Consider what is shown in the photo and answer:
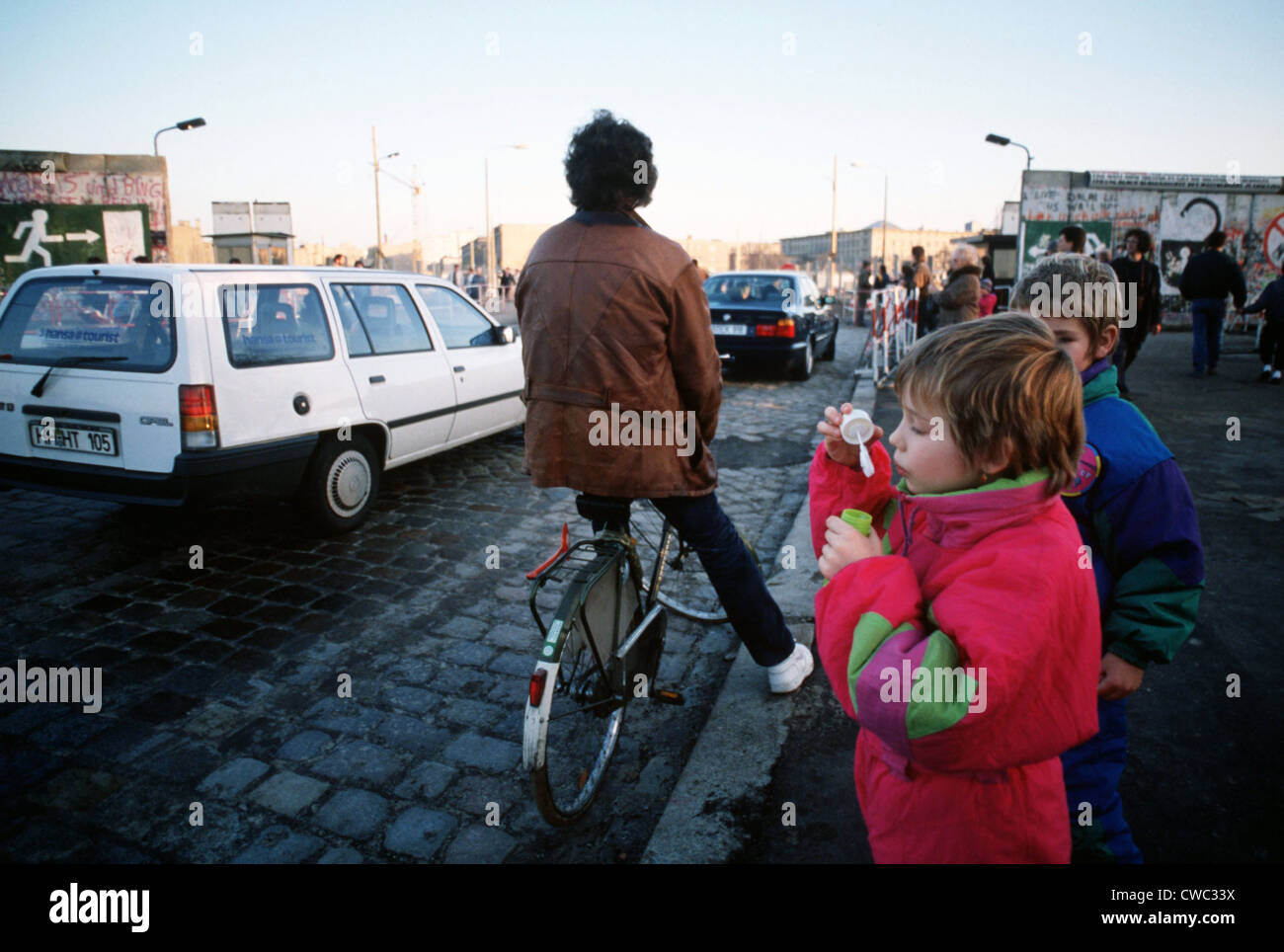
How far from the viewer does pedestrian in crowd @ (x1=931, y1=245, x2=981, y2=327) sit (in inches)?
303

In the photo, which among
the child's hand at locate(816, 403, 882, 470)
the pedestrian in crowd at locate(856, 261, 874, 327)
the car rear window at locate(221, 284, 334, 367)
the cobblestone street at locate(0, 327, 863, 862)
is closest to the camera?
the child's hand at locate(816, 403, 882, 470)

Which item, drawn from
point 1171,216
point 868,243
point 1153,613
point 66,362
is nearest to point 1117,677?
point 1153,613

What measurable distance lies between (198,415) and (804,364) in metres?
10.3

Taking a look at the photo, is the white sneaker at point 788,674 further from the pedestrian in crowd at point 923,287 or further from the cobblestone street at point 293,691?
the pedestrian in crowd at point 923,287

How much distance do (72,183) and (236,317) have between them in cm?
2348

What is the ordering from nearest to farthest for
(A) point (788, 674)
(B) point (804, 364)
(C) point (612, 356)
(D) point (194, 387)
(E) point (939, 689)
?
(E) point (939, 689) → (C) point (612, 356) → (A) point (788, 674) → (D) point (194, 387) → (B) point (804, 364)

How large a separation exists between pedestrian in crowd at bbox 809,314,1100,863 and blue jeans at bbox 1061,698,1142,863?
59 centimetres

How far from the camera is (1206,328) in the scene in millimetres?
12117

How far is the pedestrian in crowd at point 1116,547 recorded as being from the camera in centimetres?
177

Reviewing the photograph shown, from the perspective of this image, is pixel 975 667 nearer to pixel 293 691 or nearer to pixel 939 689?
pixel 939 689

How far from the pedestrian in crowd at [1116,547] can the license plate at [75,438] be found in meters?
4.75

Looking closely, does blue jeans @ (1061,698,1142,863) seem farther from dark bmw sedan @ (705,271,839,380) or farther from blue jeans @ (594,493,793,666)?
dark bmw sedan @ (705,271,839,380)

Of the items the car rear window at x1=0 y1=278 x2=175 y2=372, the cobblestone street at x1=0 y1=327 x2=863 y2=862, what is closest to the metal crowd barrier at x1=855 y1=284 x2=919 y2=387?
the cobblestone street at x1=0 y1=327 x2=863 y2=862

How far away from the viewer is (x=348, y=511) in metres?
5.33
